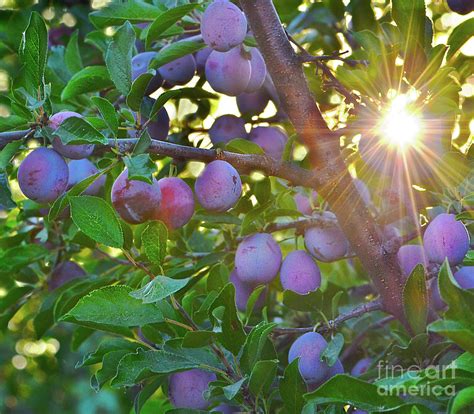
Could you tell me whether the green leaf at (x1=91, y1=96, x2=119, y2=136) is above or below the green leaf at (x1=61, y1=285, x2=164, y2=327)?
above

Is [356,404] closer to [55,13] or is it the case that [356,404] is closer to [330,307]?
[330,307]

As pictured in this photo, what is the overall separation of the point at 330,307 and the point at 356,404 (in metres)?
0.43

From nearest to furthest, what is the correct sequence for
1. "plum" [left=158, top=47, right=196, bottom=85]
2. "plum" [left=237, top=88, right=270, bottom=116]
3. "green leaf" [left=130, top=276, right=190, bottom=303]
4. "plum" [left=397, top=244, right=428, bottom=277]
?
"green leaf" [left=130, top=276, right=190, bottom=303], "plum" [left=397, top=244, right=428, bottom=277], "plum" [left=158, top=47, right=196, bottom=85], "plum" [left=237, top=88, right=270, bottom=116]

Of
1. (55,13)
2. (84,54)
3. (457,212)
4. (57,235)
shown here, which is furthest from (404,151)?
(55,13)

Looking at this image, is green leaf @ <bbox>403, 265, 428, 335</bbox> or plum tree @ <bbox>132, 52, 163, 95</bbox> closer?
green leaf @ <bbox>403, 265, 428, 335</bbox>

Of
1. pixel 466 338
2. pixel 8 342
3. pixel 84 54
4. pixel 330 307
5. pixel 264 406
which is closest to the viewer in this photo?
pixel 466 338

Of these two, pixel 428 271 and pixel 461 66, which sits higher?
pixel 461 66

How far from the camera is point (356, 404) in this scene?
0.73 metres

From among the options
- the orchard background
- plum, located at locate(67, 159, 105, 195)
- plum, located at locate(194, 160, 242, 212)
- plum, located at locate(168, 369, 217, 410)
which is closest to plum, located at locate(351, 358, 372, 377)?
the orchard background

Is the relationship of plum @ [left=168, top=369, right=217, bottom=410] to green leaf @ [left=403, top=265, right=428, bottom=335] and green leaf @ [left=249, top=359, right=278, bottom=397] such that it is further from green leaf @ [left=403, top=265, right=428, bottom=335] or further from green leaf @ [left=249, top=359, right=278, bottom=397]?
green leaf @ [left=403, top=265, right=428, bottom=335]

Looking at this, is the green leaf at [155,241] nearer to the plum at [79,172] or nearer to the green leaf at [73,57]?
the plum at [79,172]

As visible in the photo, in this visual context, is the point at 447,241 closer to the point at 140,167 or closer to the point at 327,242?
the point at 327,242

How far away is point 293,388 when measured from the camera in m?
0.89

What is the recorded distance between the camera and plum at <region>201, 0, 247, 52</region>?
1.05 metres
